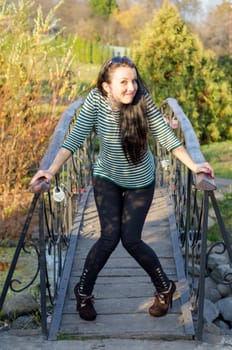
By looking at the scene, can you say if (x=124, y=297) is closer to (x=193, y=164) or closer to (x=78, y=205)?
(x=193, y=164)

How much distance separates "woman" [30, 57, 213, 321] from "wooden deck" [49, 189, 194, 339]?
33 cm

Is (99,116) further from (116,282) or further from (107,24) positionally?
(107,24)

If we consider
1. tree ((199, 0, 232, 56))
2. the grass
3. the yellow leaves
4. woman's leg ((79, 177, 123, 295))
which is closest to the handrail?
woman's leg ((79, 177, 123, 295))

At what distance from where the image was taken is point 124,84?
3.03 metres

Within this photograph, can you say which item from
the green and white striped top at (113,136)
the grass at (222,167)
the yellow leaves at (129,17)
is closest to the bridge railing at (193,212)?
the green and white striped top at (113,136)

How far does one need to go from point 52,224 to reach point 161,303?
83 cm

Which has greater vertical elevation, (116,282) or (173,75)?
(173,75)

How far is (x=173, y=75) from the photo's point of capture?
10.9 m

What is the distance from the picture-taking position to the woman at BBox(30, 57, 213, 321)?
10.1 ft

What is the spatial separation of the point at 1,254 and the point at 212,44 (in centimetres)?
1511

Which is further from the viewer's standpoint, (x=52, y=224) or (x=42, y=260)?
(x=52, y=224)

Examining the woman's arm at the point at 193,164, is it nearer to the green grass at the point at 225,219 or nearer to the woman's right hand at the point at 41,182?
the woman's right hand at the point at 41,182

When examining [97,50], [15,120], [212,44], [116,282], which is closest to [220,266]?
[116,282]

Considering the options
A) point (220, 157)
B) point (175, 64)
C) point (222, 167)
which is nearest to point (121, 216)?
point (222, 167)
